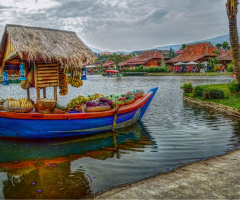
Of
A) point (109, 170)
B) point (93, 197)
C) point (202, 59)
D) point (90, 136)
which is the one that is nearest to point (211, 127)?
point (90, 136)

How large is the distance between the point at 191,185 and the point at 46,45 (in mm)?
5878

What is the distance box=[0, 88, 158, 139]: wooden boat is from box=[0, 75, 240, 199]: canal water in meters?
0.27

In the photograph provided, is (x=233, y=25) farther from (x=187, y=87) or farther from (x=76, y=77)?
(x=76, y=77)

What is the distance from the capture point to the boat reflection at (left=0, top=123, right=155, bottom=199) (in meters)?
4.50

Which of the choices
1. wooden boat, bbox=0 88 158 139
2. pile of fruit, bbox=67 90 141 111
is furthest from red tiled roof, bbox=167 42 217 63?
wooden boat, bbox=0 88 158 139

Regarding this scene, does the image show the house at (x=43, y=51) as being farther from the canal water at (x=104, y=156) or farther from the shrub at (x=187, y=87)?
the shrub at (x=187, y=87)

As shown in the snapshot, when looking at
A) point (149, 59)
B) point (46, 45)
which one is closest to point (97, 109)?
point (46, 45)

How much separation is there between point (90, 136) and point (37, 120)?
1769 mm

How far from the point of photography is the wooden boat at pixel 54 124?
7082mm

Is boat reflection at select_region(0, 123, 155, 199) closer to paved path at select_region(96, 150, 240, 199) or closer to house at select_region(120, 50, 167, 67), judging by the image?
paved path at select_region(96, 150, 240, 199)

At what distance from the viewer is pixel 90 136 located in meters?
8.09

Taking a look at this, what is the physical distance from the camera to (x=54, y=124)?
24.2ft

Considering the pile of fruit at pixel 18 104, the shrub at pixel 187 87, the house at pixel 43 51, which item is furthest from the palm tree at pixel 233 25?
the pile of fruit at pixel 18 104

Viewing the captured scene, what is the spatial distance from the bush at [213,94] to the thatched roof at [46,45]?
7547 millimetres
